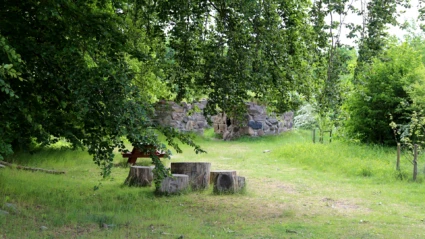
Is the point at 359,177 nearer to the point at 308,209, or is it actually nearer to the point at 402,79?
the point at 308,209

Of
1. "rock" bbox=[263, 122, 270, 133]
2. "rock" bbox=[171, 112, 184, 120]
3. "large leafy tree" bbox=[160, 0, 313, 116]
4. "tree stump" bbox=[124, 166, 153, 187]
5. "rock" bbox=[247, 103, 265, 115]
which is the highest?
"large leafy tree" bbox=[160, 0, 313, 116]

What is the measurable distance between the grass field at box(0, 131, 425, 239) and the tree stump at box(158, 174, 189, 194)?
0.18 meters

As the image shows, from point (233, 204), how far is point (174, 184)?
1.17 meters

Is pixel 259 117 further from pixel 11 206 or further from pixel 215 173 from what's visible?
pixel 11 206

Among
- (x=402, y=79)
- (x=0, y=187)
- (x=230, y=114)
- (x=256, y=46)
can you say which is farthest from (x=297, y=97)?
(x=402, y=79)

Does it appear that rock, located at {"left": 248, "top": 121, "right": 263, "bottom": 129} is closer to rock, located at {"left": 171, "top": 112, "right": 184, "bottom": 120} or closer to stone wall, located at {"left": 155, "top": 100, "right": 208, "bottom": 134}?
stone wall, located at {"left": 155, "top": 100, "right": 208, "bottom": 134}

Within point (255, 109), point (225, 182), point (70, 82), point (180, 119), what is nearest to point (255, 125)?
point (255, 109)

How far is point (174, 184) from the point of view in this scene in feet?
28.5

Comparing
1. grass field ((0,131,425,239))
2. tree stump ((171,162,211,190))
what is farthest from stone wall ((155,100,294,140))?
tree stump ((171,162,211,190))

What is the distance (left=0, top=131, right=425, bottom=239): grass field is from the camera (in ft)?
20.6

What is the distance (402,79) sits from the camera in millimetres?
14594

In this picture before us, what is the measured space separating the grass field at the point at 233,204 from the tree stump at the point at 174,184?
0.18 m

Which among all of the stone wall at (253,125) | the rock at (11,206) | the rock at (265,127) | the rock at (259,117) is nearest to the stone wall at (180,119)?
the stone wall at (253,125)

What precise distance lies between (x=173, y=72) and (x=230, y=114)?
1.40 m
